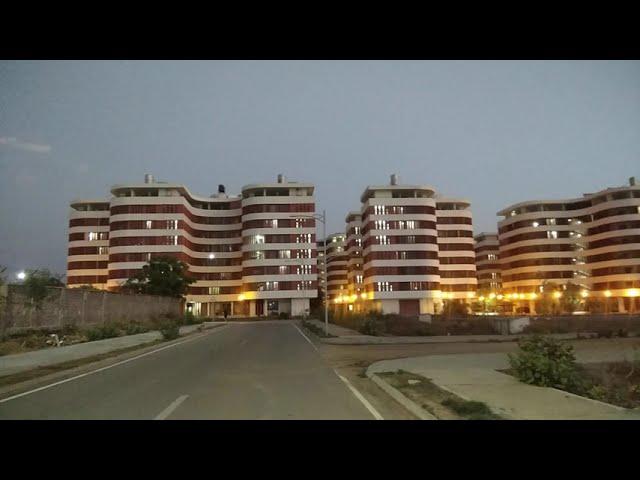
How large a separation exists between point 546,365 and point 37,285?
75.0ft

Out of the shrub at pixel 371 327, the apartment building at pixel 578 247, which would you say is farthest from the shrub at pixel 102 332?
the apartment building at pixel 578 247

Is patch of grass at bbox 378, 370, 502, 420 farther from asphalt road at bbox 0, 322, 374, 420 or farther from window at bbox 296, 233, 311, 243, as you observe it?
window at bbox 296, 233, 311, 243

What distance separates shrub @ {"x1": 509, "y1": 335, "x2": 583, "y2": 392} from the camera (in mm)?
11586

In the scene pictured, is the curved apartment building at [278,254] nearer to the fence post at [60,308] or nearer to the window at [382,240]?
the window at [382,240]

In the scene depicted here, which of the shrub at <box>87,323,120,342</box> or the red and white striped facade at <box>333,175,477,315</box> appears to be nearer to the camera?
the shrub at <box>87,323,120,342</box>

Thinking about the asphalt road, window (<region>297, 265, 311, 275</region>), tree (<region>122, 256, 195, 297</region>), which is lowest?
the asphalt road

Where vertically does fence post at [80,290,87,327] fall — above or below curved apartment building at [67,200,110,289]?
below

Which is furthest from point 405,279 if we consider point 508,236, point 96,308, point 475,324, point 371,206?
point 96,308

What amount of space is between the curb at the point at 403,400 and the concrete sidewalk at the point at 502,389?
59 cm

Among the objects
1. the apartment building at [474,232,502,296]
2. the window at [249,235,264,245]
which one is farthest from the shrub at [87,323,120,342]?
the apartment building at [474,232,502,296]

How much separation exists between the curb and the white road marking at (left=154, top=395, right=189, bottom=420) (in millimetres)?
4261
